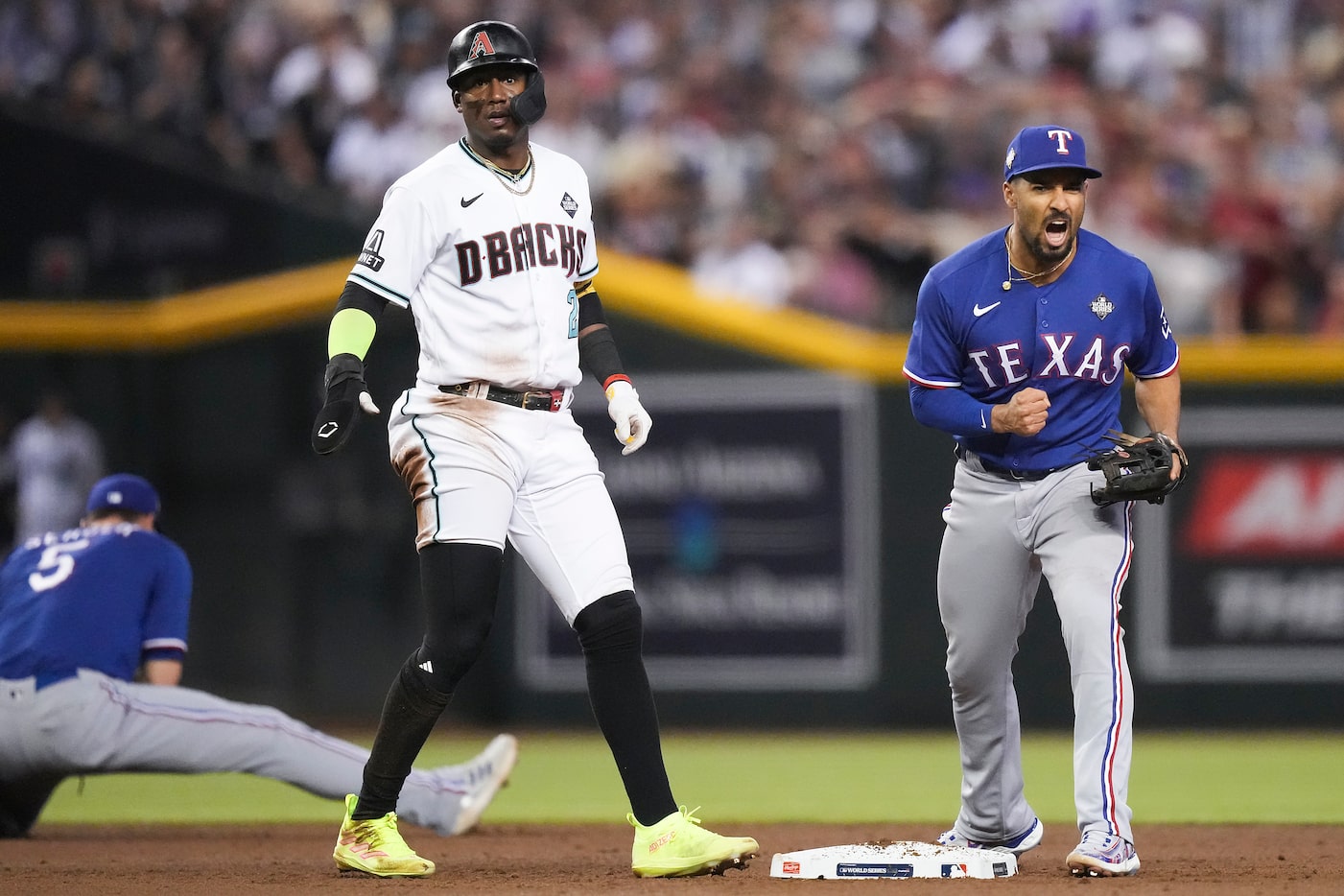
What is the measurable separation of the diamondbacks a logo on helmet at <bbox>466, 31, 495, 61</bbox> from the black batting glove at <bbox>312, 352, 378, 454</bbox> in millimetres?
886

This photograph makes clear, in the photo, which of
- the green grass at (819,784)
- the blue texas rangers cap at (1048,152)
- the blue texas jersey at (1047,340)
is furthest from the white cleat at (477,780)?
the blue texas rangers cap at (1048,152)

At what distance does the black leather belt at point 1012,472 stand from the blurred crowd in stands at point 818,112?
5501 millimetres

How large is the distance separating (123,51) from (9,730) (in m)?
9.31

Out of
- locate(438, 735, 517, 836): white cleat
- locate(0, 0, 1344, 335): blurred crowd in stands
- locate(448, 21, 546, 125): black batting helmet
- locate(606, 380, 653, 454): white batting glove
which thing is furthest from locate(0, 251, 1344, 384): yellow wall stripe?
locate(448, 21, 546, 125): black batting helmet

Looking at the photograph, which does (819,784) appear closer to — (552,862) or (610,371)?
(552,862)

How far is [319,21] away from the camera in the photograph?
14.1 meters

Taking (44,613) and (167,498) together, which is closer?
(44,613)

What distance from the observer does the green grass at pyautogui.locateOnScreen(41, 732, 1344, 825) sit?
732 cm

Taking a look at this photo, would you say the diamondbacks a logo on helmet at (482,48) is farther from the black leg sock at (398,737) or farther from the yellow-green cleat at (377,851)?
the yellow-green cleat at (377,851)

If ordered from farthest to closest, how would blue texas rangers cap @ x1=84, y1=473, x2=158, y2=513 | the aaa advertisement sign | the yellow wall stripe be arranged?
the yellow wall stripe, the aaa advertisement sign, blue texas rangers cap @ x1=84, y1=473, x2=158, y2=513

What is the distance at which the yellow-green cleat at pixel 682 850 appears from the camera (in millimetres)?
4879

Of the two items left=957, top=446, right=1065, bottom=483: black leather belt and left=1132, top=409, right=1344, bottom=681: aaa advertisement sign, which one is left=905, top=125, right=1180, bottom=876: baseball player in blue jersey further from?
left=1132, top=409, right=1344, bottom=681: aaa advertisement sign

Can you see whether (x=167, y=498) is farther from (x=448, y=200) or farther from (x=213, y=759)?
(x=448, y=200)

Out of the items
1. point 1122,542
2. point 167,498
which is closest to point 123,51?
point 167,498
